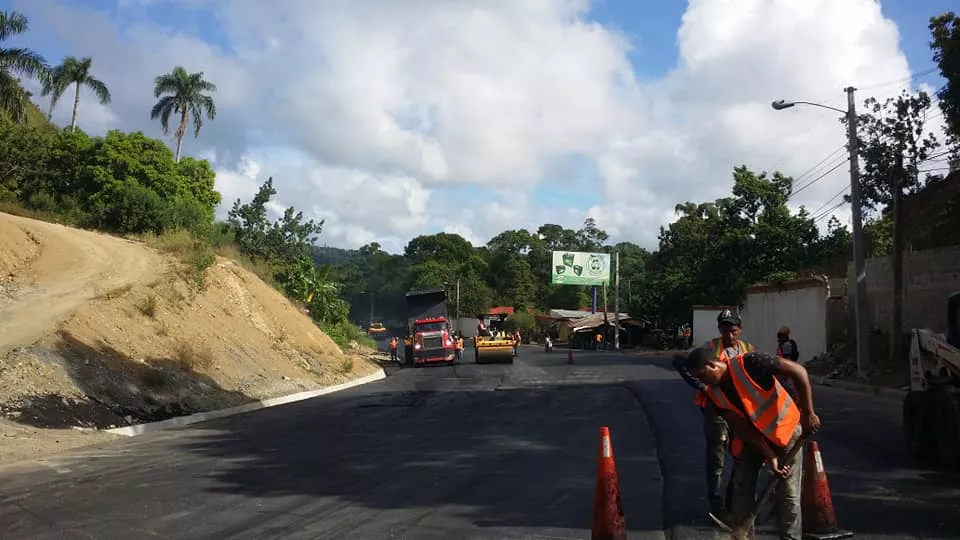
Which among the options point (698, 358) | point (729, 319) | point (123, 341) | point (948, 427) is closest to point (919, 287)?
point (948, 427)

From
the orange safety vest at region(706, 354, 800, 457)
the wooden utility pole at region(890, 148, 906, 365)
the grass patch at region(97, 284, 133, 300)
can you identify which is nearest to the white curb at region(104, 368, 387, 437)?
the grass patch at region(97, 284, 133, 300)

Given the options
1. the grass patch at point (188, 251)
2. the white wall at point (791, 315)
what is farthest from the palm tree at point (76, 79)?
the white wall at point (791, 315)

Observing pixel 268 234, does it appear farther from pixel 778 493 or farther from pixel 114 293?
pixel 778 493

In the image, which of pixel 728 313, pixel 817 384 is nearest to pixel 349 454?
pixel 728 313

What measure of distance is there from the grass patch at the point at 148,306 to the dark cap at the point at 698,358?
19.3 meters

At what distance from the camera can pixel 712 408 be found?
7.05 meters

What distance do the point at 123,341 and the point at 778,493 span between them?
18393 mm

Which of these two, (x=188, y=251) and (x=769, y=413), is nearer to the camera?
(x=769, y=413)

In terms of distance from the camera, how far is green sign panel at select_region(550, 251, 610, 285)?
69500 mm

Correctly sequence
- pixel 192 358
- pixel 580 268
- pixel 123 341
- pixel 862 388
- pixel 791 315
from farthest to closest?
pixel 580 268
pixel 791 315
pixel 862 388
pixel 192 358
pixel 123 341

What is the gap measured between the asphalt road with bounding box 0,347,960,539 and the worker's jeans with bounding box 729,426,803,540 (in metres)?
1.20

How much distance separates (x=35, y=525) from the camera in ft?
24.9

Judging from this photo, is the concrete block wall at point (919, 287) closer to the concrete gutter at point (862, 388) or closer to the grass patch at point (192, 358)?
the concrete gutter at point (862, 388)

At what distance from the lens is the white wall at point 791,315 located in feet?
106
